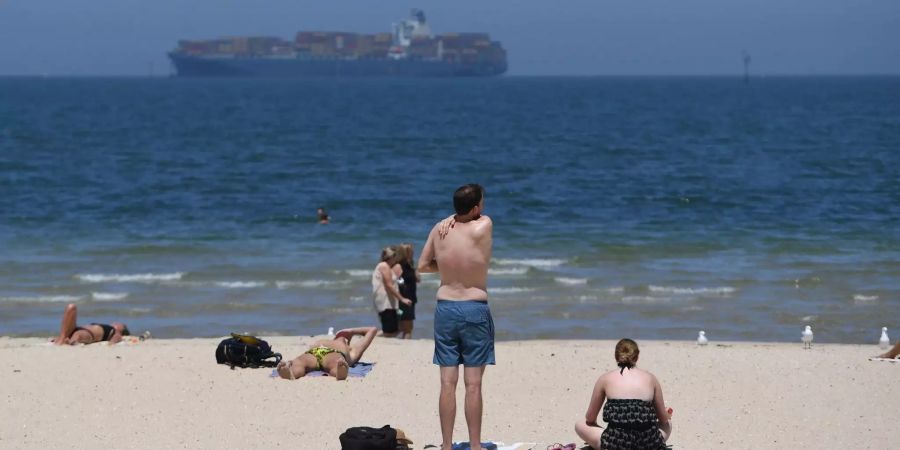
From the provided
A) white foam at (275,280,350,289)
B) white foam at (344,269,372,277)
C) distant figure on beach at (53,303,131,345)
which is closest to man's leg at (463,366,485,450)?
distant figure on beach at (53,303,131,345)

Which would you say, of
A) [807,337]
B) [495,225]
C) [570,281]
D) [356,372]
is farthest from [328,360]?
[495,225]

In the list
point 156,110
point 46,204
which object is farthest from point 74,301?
point 156,110

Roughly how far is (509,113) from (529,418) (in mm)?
76690

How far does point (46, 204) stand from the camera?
3297 cm

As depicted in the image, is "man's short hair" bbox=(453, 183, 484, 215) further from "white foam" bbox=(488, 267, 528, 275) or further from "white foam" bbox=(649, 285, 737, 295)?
"white foam" bbox=(488, 267, 528, 275)

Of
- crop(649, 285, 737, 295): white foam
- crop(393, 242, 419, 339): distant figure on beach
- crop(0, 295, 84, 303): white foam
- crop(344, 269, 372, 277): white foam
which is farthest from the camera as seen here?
crop(344, 269, 372, 277): white foam

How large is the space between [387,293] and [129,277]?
7721 millimetres

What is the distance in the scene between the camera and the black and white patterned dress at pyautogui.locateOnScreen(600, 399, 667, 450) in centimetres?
757

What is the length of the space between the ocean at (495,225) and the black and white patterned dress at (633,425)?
7.57 meters

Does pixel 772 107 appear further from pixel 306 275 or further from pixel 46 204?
pixel 306 275

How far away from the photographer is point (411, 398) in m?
10.1

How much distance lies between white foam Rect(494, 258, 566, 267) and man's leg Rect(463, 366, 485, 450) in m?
13.4

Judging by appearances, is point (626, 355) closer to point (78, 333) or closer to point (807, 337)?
point (807, 337)

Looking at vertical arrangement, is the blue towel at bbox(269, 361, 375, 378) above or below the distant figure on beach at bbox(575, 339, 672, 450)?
below
